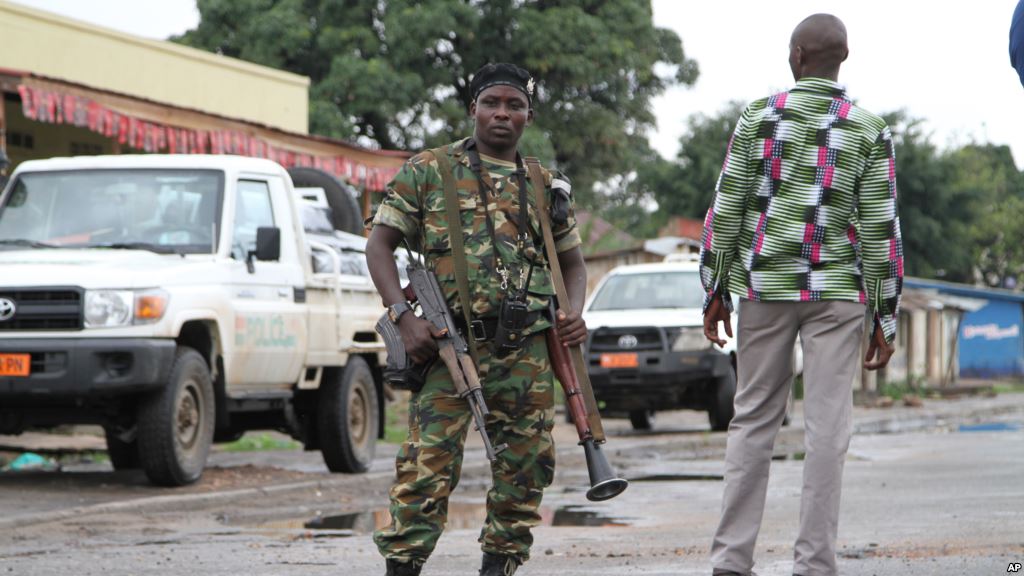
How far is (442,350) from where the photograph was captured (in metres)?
5.33

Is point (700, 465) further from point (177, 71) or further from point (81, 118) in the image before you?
point (177, 71)

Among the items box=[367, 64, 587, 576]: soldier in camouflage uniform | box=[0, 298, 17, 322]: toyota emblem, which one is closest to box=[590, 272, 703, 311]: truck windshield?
box=[0, 298, 17, 322]: toyota emblem

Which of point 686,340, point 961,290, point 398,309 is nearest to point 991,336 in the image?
point 961,290

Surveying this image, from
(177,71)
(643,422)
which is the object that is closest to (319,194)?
(643,422)

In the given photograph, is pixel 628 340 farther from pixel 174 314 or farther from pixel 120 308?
pixel 120 308

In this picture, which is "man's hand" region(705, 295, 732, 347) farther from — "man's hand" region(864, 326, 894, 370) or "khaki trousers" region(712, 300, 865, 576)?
"man's hand" region(864, 326, 894, 370)

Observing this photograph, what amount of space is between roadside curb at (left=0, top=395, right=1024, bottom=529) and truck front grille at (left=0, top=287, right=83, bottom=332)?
1.17 metres

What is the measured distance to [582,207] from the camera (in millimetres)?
38656

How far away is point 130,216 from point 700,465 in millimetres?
5697

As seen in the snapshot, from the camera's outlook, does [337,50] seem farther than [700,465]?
Yes

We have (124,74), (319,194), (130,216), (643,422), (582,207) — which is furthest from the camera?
(582,207)

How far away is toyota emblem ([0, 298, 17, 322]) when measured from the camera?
403 inches

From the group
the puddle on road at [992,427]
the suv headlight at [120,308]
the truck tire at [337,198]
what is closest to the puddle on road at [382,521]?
the suv headlight at [120,308]

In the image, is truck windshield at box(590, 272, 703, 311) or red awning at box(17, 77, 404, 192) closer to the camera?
red awning at box(17, 77, 404, 192)
